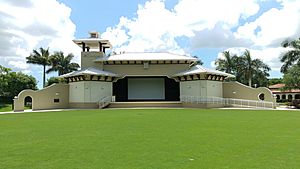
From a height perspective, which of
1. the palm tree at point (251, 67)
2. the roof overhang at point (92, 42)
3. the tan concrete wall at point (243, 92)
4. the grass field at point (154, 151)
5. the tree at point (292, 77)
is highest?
the roof overhang at point (92, 42)

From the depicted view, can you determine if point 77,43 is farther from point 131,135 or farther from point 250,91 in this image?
point 131,135

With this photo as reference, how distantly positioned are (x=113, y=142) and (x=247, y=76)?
47.9 meters

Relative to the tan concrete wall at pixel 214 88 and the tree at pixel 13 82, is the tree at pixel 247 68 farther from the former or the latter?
the tree at pixel 13 82

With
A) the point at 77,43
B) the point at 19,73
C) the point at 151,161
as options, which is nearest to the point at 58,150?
the point at 151,161

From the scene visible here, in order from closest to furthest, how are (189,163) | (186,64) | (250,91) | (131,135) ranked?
(189,163) → (131,135) → (250,91) → (186,64)

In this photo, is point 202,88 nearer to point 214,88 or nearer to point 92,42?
point 214,88

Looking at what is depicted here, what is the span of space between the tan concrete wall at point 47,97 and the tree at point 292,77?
2947 centimetres

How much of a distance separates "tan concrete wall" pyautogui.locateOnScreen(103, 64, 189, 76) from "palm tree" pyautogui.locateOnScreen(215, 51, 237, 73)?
18.9 m

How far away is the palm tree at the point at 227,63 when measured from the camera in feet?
177

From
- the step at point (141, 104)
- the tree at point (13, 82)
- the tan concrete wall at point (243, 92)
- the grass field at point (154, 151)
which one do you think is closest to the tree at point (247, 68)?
the tan concrete wall at point (243, 92)

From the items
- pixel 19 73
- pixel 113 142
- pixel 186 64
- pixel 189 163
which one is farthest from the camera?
pixel 19 73

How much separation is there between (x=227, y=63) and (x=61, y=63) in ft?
109

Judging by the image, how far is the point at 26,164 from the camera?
6238 mm

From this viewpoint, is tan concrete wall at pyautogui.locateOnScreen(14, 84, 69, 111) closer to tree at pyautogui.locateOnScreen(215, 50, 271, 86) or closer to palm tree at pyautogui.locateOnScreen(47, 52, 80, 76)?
palm tree at pyautogui.locateOnScreen(47, 52, 80, 76)
